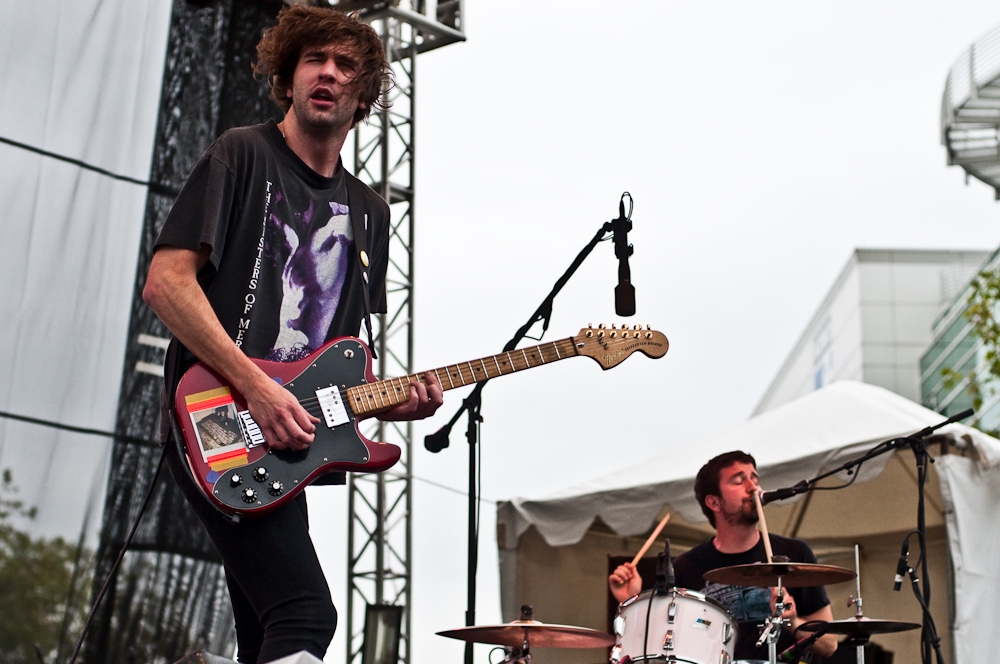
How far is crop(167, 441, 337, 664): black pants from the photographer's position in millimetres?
1983

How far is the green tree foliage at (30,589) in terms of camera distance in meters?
4.22

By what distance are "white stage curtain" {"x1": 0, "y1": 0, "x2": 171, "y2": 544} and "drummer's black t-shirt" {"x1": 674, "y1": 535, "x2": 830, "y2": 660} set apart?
2.70 meters

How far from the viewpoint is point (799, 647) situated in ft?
14.7

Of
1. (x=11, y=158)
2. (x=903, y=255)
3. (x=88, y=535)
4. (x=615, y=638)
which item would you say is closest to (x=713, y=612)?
(x=615, y=638)

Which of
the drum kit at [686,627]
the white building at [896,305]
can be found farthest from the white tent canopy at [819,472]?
the white building at [896,305]

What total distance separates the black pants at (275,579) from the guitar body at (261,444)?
0.15 feet

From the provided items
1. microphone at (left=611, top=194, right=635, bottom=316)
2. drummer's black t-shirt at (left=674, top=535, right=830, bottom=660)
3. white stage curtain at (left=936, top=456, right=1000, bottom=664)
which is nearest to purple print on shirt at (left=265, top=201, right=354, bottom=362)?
microphone at (left=611, top=194, right=635, bottom=316)

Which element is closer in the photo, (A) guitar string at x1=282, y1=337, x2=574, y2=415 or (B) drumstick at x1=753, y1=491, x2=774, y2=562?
(A) guitar string at x1=282, y1=337, x2=574, y2=415

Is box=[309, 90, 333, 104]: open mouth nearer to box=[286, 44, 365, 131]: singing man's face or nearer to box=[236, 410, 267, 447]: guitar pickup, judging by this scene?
box=[286, 44, 365, 131]: singing man's face

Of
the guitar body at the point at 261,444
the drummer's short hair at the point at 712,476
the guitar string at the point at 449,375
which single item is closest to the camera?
the guitar body at the point at 261,444

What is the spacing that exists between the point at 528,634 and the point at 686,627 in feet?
2.07

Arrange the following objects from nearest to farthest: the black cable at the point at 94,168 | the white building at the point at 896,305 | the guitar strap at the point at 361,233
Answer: the guitar strap at the point at 361,233 < the black cable at the point at 94,168 < the white building at the point at 896,305

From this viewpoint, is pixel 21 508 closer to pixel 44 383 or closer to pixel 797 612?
pixel 44 383

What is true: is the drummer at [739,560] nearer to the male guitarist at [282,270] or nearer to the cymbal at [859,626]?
the cymbal at [859,626]
